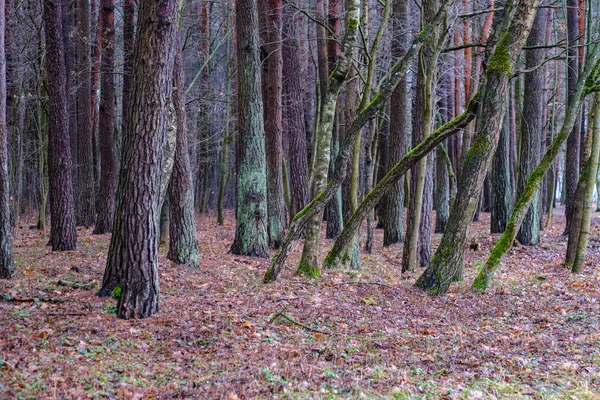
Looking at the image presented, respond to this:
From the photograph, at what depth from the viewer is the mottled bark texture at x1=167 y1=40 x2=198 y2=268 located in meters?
11.1

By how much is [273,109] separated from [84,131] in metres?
7.62

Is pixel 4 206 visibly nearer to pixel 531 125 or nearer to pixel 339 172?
pixel 339 172

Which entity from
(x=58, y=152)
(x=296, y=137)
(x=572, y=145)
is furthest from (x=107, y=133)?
(x=572, y=145)

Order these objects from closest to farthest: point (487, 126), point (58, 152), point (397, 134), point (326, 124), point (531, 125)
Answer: point (487, 126)
point (326, 124)
point (58, 152)
point (397, 134)
point (531, 125)

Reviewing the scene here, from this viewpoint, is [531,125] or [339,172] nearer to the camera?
[339,172]

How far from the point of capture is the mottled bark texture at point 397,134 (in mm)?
15953

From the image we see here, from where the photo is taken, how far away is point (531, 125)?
17.0m

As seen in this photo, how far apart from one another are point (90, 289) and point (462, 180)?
6.24 m

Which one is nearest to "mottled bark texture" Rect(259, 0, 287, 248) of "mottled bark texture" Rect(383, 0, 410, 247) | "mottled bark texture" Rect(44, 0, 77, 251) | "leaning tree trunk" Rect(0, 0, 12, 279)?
"mottled bark texture" Rect(383, 0, 410, 247)

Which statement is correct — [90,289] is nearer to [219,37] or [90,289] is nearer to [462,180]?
[462,180]

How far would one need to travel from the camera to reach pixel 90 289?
27.6 feet

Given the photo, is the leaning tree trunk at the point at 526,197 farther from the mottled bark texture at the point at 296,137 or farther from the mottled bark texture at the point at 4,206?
the mottled bark texture at the point at 4,206

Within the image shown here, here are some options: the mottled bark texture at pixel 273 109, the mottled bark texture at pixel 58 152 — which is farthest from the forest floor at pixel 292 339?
the mottled bark texture at pixel 273 109

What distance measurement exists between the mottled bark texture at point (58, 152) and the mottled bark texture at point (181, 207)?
300 cm
